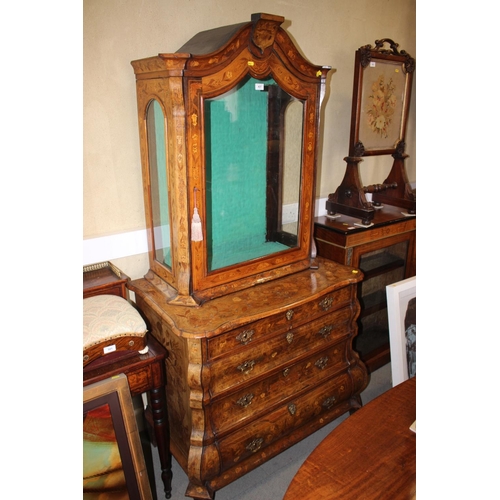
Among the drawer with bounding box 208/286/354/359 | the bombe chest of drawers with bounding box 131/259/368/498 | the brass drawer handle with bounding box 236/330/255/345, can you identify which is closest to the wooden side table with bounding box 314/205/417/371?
the bombe chest of drawers with bounding box 131/259/368/498

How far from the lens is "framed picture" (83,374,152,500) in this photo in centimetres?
159

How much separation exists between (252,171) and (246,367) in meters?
0.87

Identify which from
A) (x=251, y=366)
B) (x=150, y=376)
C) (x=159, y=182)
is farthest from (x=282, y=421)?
(x=159, y=182)

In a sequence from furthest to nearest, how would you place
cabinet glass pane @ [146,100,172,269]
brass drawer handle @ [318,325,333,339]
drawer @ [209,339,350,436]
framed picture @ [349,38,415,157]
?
framed picture @ [349,38,415,157] < brass drawer handle @ [318,325,333,339] < drawer @ [209,339,350,436] < cabinet glass pane @ [146,100,172,269]

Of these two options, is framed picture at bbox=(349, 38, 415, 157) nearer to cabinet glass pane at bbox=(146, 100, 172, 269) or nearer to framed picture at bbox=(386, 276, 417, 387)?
framed picture at bbox=(386, 276, 417, 387)

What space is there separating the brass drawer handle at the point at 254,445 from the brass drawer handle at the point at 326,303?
0.67 metres

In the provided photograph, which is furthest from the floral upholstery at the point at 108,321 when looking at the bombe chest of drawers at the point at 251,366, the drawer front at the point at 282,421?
the drawer front at the point at 282,421

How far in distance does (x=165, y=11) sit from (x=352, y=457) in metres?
1.87
